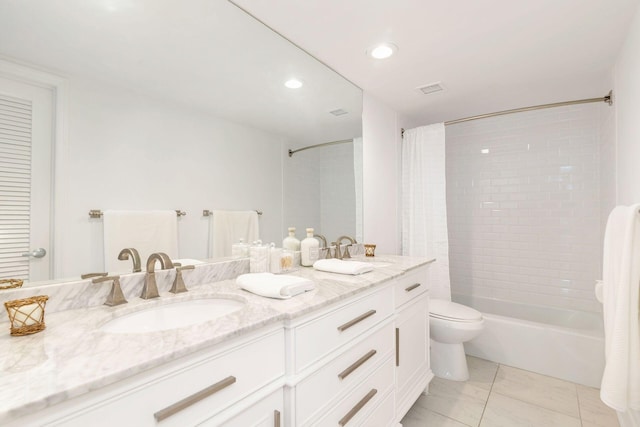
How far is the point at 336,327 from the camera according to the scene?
1167 mm

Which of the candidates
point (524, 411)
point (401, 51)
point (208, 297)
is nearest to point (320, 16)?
point (401, 51)

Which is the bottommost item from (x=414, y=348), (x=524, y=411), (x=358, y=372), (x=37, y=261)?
(x=524, y=411)

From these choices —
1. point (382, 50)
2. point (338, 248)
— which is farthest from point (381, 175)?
point (382, 50)

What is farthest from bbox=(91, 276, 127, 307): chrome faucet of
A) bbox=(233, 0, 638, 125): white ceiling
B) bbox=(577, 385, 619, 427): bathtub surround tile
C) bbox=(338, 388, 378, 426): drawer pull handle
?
bbox=(577, 385, 619, 427): bathtub surround tile

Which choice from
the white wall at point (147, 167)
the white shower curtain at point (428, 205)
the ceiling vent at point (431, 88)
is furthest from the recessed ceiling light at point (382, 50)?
the white shower curtain at point (428, 205)

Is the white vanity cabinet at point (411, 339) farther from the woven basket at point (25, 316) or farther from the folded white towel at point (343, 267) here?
the woven basket at point (25, 316)

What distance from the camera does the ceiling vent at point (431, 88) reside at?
223 centimetres

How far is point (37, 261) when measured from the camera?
956 millimetres

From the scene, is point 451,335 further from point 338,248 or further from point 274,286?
point 274,286

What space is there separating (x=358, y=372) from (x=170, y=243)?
0.96 meters

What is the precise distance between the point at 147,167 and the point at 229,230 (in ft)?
1.52

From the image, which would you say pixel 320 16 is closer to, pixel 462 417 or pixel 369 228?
pixel 369 228

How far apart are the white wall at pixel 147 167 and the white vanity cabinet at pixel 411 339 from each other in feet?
2.72

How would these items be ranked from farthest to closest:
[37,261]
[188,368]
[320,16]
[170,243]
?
1. [320,16]
2. [170,243]
3. [37,261]
4. [188,368]
